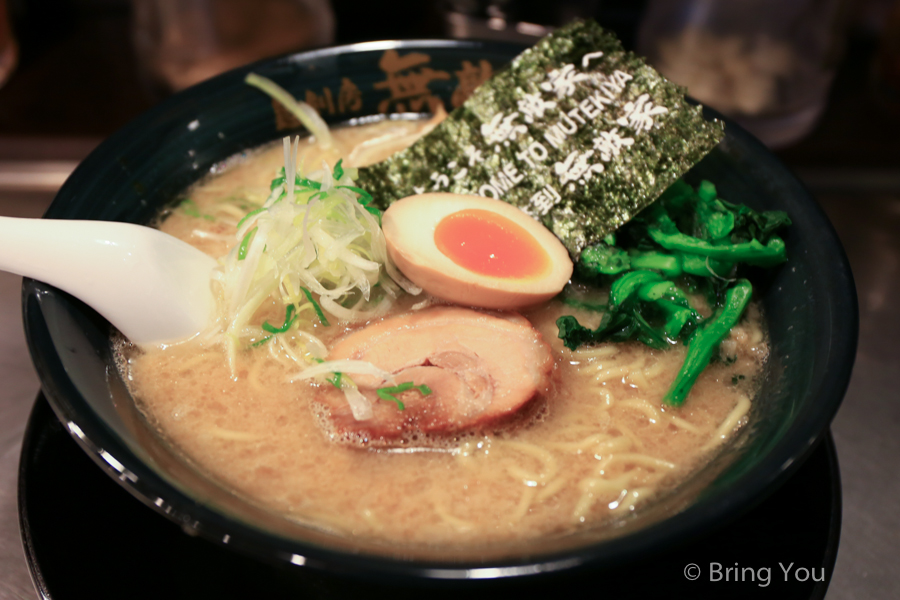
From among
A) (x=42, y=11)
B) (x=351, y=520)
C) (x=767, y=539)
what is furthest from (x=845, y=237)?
(x=42, y=11)

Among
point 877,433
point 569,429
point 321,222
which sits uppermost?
point 321,222

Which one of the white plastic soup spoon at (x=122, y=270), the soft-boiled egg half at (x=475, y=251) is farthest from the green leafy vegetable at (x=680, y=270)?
the white plastic soup spoon at (x=122, y=270)

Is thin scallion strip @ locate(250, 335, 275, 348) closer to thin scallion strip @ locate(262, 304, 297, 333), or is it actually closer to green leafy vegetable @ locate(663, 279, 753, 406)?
thin scallion strip @ locate(262, 304, 297, 333)

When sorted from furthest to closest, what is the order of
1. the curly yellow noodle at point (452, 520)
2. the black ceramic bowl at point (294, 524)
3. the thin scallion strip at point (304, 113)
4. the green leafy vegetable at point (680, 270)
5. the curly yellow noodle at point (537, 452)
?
the thin scallion strip at point (304, 113), the green leafy vegetable at point (680, 270), the curly yellow noodle at point (537, 452), the curly yellow noodle at point (452, 520), the black ceramic bowl at point (294, 524)

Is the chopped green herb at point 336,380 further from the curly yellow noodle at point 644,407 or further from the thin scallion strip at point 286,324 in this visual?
the curly yellow noodle at point 644,407

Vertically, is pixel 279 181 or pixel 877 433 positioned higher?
pixel 279 181

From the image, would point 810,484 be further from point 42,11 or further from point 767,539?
point 42,11
